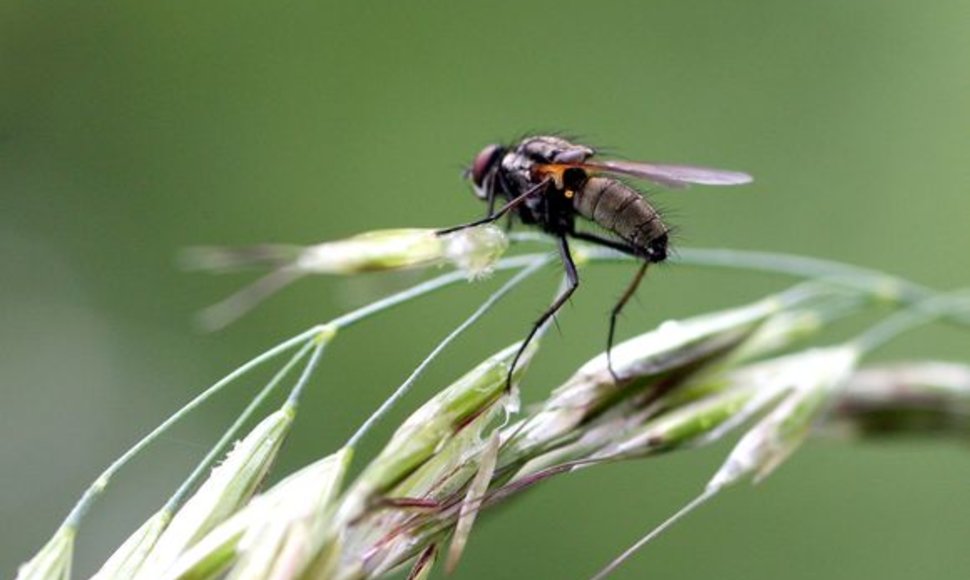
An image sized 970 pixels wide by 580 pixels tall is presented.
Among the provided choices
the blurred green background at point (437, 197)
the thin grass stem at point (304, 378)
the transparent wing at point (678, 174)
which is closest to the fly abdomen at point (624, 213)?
the transparent wing at point (678, 174)

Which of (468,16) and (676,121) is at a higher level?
(468,16)

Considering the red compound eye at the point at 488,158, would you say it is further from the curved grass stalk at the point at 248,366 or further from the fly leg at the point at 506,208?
the curved grass stalk at the point at 248,366

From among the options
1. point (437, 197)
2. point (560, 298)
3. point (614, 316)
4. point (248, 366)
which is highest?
point (248, 366)

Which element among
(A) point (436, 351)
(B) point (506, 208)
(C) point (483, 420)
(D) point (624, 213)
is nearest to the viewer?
(A) point (436, 351)

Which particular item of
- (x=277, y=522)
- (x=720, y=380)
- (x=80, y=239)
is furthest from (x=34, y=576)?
(x=80, y=239)

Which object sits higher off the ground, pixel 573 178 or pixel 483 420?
pixel 573 178

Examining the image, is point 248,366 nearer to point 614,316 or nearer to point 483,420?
point 483,420

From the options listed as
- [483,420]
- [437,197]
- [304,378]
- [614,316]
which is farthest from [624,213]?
[437,197]

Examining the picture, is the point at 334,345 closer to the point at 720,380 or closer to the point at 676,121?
the point at 676,121
